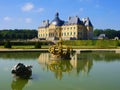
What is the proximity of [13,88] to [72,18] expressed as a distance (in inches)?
1834

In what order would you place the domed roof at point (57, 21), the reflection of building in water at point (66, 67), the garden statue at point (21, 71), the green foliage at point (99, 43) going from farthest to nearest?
the domed roof at point (57, 21)
the green foliage at point (99, 43)
the reflection of building in water at point (66, 67)
the garden statue at point (21, 71)

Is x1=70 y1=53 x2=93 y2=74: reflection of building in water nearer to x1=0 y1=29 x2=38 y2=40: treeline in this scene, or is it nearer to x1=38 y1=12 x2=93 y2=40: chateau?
x1=38 y1=12 x2=93 y2=40: chateau

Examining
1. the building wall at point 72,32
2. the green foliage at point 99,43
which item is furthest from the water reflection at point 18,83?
the building wall at point 72,32

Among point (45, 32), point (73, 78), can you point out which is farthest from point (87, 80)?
point (45, 32)

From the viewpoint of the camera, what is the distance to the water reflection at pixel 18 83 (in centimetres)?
778

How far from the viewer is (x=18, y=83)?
833cm

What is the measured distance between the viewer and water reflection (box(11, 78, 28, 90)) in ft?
25.5

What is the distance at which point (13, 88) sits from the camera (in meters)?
7.62

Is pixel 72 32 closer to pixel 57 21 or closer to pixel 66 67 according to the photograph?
pixel 57 21

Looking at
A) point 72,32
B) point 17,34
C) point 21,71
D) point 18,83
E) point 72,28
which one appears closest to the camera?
point 18,83

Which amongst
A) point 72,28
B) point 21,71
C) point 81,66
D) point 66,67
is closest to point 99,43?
point 72,28

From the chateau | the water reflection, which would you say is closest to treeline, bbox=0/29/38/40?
the chateau

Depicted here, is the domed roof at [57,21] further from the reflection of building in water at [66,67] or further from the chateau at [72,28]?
the reflection of building in water at [66,67]

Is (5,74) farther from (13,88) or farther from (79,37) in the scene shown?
(79,37)
